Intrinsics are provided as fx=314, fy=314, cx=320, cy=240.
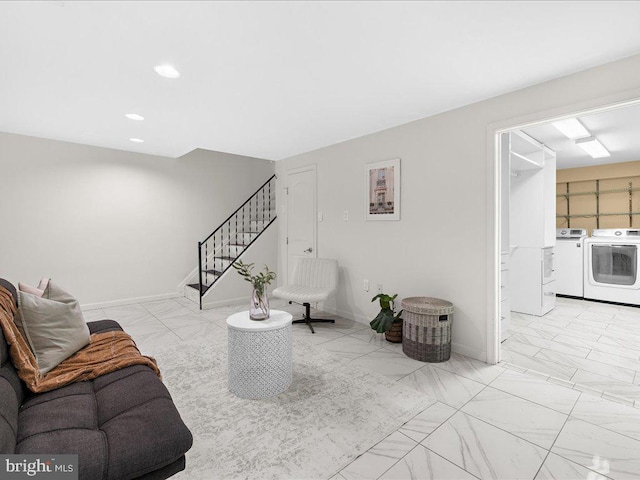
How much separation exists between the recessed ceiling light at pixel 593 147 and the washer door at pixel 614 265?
4.62 feet

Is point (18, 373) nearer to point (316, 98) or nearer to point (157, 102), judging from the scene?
point (157, 102)

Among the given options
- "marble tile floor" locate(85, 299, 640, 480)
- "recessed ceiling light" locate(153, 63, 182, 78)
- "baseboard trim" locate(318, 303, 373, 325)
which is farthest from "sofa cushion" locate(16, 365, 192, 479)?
"baseboard trim" locate(318, 303, 373, 325)

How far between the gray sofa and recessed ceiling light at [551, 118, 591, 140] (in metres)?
4.19

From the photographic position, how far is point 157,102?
9.71ft

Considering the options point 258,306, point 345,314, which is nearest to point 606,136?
point 345,314

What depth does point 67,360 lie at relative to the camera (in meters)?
1.79

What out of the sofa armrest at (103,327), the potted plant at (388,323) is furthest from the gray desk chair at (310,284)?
the sofa armrest at (103,327)

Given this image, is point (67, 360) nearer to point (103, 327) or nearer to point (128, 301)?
point (103, 327)

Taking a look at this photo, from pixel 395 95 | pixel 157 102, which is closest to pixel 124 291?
pixel 157 102

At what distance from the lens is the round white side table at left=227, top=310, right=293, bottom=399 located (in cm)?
225

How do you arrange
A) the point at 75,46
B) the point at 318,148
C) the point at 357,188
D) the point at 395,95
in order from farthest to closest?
the point at 318,148, the point at 357,188, the point at 395,95, the point at 75,46

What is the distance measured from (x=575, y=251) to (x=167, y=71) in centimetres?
631

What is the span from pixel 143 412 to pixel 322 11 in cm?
212

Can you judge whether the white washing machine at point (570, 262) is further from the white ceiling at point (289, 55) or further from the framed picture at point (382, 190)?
the white ceiling at point (289, 55)
